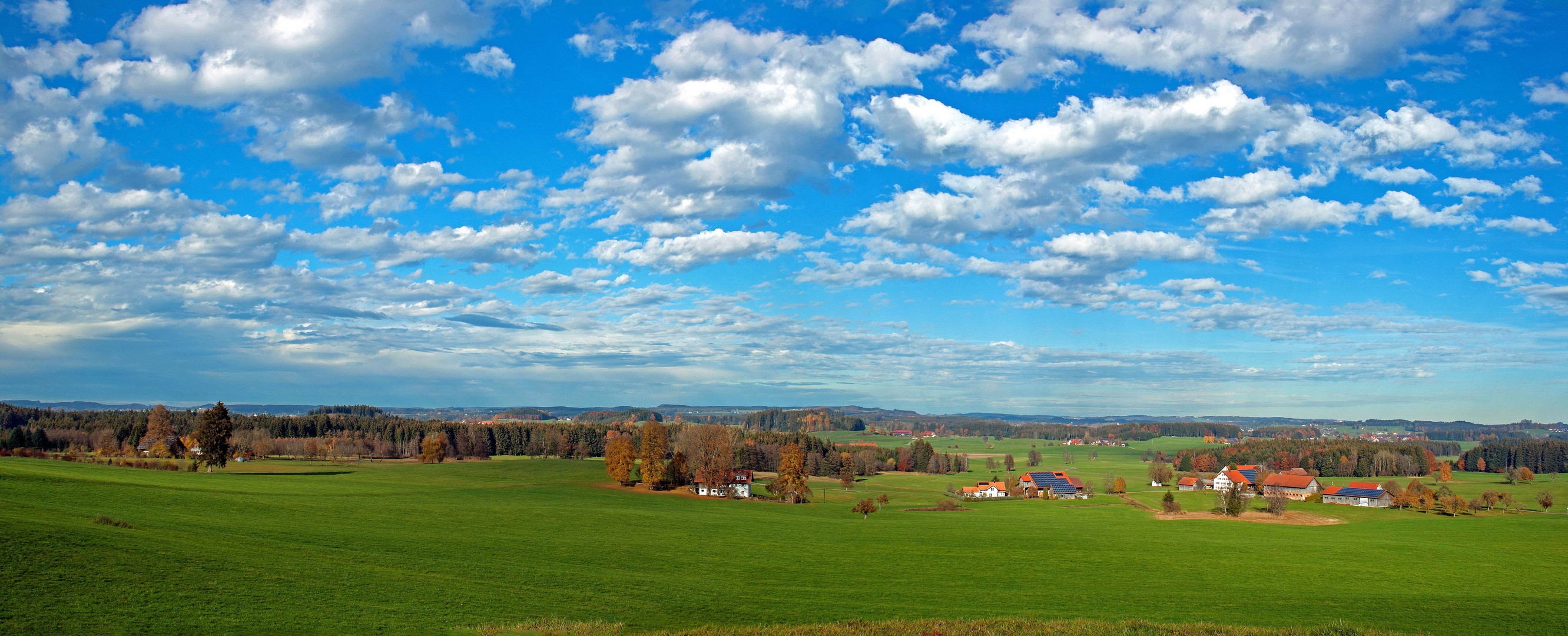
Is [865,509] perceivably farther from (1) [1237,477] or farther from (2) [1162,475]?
(2) [1162,475]

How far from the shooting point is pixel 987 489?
109m

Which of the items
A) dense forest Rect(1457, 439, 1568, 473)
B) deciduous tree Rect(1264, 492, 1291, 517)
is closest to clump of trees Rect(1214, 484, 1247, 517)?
deciduous tree Rect(1264, 492, 1291, 517)

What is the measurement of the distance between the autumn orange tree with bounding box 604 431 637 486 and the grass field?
72.4 ft

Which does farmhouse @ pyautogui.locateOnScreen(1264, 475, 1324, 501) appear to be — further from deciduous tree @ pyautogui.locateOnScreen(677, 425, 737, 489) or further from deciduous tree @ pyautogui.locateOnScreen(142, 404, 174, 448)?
deciduous tree @ pyautogui.locateOnScreen(142, 404, 174, 448)

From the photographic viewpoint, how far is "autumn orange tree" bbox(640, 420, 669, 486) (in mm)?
85062

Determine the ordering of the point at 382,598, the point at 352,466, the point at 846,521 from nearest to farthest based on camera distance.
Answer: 1. the point at 382,598
2. the point at 846,521
3. the point at 352,466

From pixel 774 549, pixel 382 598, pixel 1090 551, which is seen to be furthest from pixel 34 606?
pixel 1090 551

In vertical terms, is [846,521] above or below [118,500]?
below

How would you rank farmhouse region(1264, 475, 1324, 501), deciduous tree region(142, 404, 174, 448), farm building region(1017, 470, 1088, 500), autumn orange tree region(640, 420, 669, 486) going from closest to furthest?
autumn orange tree region(640, 420, 669, 486) → farmhouse region(1264, 475, 1324, 501) → farm building region(1017, 470, 1088, 500) → deciduous tree region(142, 404, 174, 448)

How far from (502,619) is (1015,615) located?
16.3 meters

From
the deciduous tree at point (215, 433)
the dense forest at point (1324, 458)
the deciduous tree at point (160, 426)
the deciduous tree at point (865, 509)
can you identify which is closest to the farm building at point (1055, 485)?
the deciduous tree at point (865, 509)

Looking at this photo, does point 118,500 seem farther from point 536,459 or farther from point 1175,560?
point 536,459

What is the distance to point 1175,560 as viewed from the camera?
41.4 metres

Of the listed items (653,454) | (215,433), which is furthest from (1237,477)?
(215,433)
